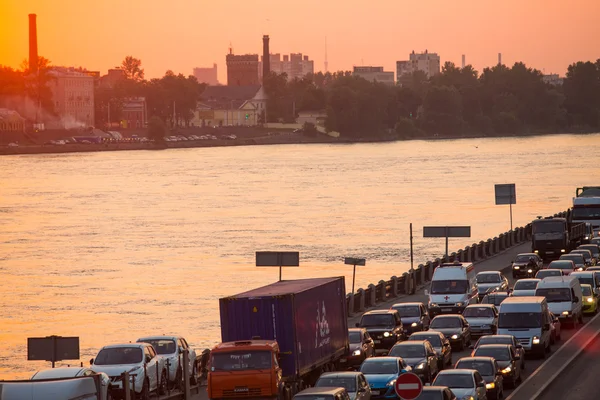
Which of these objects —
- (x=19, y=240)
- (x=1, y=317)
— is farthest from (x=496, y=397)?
(x=19, y=240)

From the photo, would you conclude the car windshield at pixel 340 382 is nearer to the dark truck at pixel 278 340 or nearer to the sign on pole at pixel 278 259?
the dark truck at pixel 278 340

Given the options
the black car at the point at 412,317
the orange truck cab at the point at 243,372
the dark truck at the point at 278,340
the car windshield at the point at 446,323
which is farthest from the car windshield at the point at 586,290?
the orange truck cab at the point at 243,372

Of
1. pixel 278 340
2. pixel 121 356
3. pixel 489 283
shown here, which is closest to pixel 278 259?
pixel 278 340

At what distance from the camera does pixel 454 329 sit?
1645 inches

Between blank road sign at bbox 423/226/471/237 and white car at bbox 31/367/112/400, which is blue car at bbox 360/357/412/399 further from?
blank road sign at bbox 423/226/471/237

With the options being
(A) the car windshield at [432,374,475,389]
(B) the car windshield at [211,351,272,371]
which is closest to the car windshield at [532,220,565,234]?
(A) the car windshield at [432,374,475,389]

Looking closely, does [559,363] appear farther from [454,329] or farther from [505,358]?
[454,329]

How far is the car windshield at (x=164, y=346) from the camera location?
32.9 meters

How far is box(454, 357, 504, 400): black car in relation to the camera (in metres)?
32.2

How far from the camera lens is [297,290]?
3294 cm

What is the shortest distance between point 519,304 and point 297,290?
35.2 feet

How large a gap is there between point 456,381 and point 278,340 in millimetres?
4433

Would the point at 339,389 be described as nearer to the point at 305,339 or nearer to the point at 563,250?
the point at 305,339

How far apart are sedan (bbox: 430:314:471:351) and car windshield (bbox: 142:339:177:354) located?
1147cm
